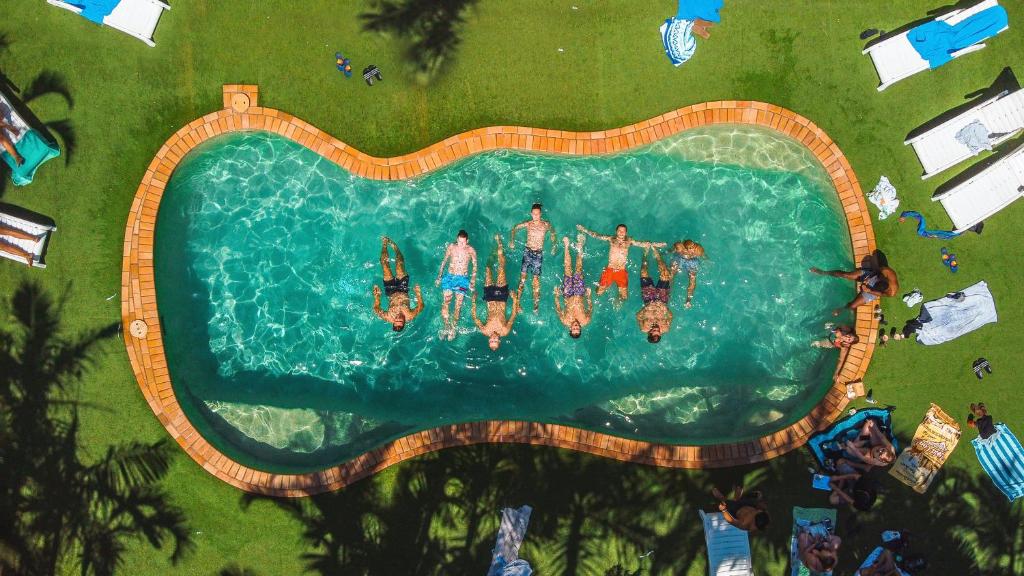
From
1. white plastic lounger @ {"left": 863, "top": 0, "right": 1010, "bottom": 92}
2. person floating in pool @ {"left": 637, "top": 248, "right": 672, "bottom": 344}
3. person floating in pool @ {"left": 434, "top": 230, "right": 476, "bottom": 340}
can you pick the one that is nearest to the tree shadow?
person floating in pool @ {"left": 434, "top": 230, "right": 476, "bottom": 340}

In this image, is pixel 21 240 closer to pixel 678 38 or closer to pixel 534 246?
pixel 534 246

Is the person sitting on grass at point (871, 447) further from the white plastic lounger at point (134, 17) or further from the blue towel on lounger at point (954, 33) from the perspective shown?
the white plastic lounger at point (134, 17)

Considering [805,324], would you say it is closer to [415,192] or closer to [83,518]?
[415,192]

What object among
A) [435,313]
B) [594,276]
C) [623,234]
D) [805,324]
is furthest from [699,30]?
[435,313]

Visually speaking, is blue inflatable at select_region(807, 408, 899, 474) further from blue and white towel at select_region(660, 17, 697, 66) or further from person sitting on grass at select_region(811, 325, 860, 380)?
blue and white towel at select_region(660, 17, 697, 66)

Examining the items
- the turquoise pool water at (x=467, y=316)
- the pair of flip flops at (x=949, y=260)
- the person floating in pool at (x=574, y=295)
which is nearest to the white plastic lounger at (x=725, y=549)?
the turquoise pool water at (x=467, y=316)

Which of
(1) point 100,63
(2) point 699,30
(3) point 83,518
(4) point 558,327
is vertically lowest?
(3) point 83,518
